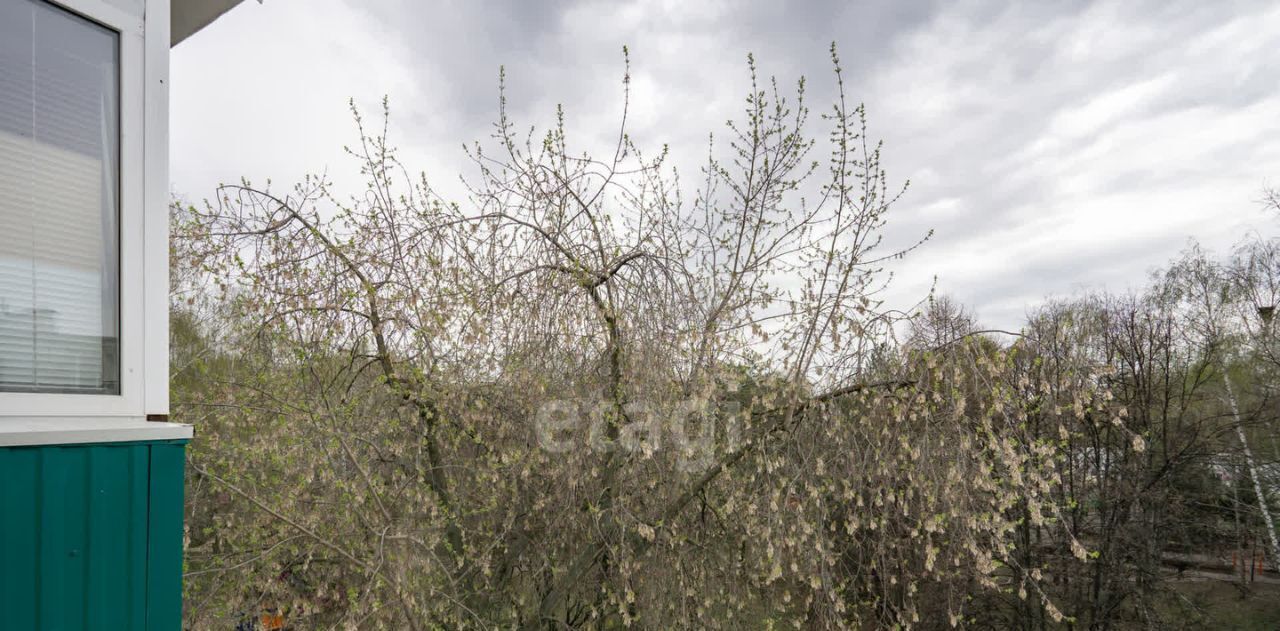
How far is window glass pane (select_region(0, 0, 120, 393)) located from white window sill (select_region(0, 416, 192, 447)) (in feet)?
0.23

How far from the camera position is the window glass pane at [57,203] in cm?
174

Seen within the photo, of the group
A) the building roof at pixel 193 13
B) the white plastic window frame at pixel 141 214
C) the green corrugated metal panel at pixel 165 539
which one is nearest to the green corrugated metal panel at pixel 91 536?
the green corrugated metal panel at pixel 165 539

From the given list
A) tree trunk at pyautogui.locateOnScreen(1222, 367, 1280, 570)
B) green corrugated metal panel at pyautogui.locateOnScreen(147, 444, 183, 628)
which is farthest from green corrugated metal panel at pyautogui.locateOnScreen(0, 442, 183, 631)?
tree trunk at pyautogui.locateOnScreen(1222, 367, 1280, 570)

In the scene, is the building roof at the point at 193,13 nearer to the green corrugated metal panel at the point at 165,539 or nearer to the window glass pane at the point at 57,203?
the window glass pane at the point at 57,203

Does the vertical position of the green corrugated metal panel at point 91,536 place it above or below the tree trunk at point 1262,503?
above

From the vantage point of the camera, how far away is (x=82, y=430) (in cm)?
174

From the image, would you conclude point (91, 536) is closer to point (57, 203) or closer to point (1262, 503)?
point (57, 203)

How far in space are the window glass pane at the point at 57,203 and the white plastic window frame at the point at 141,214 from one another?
3 centimetres

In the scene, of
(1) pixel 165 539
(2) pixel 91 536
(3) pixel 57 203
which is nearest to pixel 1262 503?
(1) pixel 165 539

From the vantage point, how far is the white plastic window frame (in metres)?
1.85

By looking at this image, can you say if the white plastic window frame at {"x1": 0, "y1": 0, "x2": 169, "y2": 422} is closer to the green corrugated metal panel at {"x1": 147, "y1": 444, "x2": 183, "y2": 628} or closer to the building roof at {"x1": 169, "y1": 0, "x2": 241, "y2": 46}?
the green corrugated metal panel at {"x1": 147, "y1": 444, "x2": 183, "y2": 628}

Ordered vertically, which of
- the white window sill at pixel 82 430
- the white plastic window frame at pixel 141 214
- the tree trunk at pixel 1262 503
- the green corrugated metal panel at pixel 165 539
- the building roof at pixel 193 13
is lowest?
the tree trunk at pixel 1262 503

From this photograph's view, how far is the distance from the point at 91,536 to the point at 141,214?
78cm

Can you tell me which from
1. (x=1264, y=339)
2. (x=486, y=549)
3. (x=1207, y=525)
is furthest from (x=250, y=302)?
(x=1264, y=339)
